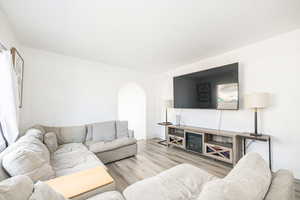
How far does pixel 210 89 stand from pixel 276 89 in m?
1.12

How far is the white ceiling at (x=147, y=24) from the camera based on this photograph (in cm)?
158

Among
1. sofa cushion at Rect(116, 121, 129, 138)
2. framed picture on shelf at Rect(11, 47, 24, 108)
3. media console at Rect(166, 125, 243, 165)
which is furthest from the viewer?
sofa cushion at Rect(116, 121, 129, 138)

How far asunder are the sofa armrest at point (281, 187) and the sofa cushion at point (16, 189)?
135cm

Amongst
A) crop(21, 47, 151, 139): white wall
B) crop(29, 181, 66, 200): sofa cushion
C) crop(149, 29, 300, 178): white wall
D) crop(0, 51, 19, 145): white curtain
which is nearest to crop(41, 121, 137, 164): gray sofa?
crop(21, 47, 151, 139): white wall

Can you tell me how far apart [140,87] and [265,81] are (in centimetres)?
334

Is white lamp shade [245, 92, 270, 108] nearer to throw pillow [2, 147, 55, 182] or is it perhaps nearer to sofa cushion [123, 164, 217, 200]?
sofa cushion [123, 164, 217, 200]

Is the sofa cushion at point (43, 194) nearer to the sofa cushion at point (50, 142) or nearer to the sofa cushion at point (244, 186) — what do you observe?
the sofa cushion at point (244, 186)

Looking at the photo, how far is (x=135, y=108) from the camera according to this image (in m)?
4.78

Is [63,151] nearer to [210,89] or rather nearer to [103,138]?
[103,138]

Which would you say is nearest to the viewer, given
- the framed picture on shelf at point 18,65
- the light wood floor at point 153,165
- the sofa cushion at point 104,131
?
the framed picture on shelf at point 18,65

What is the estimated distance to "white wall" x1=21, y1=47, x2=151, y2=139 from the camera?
2.86m

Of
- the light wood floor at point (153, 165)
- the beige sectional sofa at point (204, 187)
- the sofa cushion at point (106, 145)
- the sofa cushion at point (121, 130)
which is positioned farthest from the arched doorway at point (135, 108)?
the beige sectional sofa at point (204, 187)

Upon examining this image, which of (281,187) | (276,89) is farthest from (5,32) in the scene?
(276,89)

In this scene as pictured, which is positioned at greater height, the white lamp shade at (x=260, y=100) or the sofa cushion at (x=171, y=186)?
the white lamp shade at (x=260, y=100)
